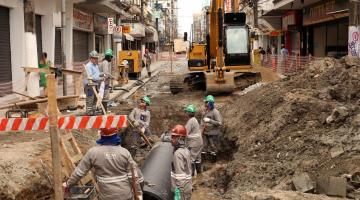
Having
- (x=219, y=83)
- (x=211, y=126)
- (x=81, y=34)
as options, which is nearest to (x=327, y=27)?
(x=219, y=83)

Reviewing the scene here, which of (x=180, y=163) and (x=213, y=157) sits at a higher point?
(x=180, y=163)

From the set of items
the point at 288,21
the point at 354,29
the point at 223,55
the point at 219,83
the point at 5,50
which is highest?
the point at 288,21

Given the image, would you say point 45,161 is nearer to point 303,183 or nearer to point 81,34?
point 303,183

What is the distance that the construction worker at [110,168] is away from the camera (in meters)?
5.34

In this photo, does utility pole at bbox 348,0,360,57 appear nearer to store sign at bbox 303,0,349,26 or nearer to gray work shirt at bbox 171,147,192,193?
store sign at bbox 303,0,349,26

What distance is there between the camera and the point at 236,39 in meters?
18.7

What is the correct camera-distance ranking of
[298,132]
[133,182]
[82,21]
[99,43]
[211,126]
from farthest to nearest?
[99,43]
[82,21]
[211,126]
[298,132]
[133,182]

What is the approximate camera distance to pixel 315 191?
22.4 ft

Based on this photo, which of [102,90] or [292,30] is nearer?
[102,90]

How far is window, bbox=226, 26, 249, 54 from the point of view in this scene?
61.0 feet

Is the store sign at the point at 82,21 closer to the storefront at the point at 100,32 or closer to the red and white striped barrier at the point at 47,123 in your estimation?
the storefront at the point at 100,32

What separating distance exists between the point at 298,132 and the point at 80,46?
20293 mm

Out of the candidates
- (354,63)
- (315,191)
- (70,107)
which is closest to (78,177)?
(315,191)


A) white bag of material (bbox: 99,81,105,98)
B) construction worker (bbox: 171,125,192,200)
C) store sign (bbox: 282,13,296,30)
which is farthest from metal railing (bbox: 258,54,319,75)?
construction worker (bbox: 171,125,192,200)
